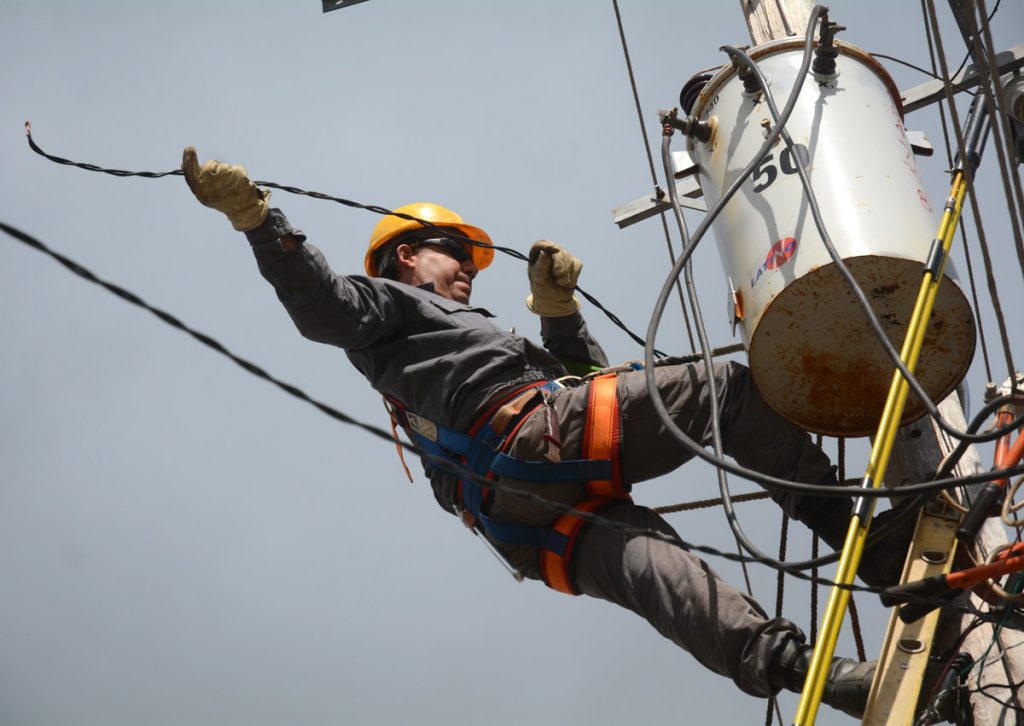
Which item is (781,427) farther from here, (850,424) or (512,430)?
(512,430)

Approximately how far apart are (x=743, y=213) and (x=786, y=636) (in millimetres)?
1177

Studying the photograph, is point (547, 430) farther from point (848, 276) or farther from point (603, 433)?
point (848, 276)

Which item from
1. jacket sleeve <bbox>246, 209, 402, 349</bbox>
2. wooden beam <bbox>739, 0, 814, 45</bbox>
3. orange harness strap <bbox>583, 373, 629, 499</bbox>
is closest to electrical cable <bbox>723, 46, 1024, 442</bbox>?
orange harness strap <bbox>583, 373, 629, 499</bbox>

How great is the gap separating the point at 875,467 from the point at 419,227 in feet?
8.60

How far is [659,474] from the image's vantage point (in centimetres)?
388

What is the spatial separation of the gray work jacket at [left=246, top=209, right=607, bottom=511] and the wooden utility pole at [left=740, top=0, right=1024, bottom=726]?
4.06 ft

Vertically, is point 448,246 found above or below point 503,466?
above

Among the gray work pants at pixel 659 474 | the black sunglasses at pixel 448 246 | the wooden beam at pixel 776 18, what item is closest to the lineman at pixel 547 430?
the gray work pants at pixel 659 474

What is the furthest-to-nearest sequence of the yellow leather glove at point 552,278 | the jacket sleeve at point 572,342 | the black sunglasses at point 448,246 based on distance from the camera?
the black sunglasses at point 448,246 < the jacket sleeve at point 572,342 < the yellow leather glove at point 552,278

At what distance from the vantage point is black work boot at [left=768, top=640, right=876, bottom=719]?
3061 millimetres

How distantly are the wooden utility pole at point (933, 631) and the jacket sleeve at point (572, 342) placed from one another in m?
1.37

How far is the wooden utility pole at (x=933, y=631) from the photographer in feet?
9.86

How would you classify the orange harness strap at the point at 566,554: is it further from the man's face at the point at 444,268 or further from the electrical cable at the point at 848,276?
the man's face at the point at 444,268

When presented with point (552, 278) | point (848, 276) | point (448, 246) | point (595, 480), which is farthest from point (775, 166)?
point (448, 246)
